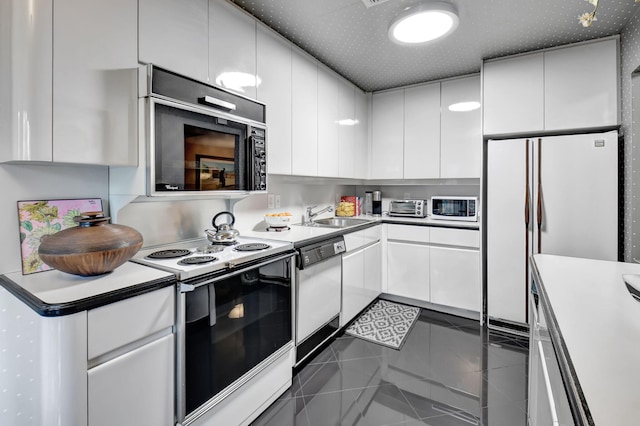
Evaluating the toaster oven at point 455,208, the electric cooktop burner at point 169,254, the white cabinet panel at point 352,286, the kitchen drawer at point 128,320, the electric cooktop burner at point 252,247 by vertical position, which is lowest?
the white cabinet panel at point 352,286

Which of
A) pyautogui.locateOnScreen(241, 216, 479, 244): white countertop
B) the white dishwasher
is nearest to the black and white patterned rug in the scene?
the white dishwasher

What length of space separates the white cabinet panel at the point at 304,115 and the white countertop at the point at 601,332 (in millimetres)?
1740

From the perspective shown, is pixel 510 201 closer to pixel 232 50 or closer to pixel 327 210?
pixel 327 210

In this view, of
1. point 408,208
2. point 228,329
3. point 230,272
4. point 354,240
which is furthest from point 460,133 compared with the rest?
point 228,329

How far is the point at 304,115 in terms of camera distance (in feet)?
8.26

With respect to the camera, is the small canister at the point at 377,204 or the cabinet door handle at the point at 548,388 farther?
the small canister at the point at 377,204

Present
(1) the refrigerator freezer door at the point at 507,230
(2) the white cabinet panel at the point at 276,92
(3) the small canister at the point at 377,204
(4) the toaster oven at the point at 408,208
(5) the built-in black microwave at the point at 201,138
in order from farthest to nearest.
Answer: (3) the small canister at the point at 377,204
(4) the toaster oven at the point at 408,208
(1) the refrigerator freezer door at the point at 507,230
(2) the white cabinet panel at the point at 276,92
(5) the built-in black microwave at the point at 201,138

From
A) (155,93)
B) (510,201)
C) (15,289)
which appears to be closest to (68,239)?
(15,289)

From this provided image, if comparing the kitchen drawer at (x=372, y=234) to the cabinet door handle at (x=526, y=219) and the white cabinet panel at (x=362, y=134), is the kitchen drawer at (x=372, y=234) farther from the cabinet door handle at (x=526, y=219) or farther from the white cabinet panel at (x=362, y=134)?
the cabinet door handle at (x=526, y=219)

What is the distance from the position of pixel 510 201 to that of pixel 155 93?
2625 millimetres

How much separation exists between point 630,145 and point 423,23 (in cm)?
168

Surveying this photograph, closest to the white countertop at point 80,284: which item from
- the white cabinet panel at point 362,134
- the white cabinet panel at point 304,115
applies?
the white cabinet panel at point 304,115

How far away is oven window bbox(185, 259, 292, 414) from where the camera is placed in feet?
4.30

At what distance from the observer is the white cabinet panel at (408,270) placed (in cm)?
305
